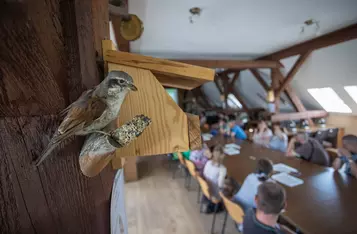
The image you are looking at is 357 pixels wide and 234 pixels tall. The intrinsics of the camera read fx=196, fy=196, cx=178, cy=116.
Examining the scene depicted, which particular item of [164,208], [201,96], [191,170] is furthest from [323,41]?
Result: [201,96]

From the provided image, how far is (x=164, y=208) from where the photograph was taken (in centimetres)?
294

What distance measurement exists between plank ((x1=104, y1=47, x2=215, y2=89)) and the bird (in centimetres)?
13

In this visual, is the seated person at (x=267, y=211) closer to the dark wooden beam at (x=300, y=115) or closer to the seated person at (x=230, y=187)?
the seated person at (x=230, y=187)

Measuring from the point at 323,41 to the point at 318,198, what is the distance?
97.8 inches

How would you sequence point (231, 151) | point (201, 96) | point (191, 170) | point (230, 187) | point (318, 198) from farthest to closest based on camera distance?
point (201, 96), point (231, 151), point (191, 170), point (230, 187), point (318, 198)

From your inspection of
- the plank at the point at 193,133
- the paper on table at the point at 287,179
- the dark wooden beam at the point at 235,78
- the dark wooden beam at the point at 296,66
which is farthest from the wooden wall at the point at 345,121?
the plank at the point at 193,133

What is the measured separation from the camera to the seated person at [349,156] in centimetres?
218

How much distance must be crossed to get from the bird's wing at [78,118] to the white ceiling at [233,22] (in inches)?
67.1

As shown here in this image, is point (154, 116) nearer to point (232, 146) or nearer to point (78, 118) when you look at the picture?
point (78, 118)

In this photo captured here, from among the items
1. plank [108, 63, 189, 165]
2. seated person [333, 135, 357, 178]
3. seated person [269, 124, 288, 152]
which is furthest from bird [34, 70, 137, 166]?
seated person [269, 124, 288, 152]

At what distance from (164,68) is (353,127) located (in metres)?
5.52

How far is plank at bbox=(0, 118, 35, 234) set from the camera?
379mm

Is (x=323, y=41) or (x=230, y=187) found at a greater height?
(x=323, y=41)

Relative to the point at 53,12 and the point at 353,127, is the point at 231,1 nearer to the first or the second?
the point at 53,12
